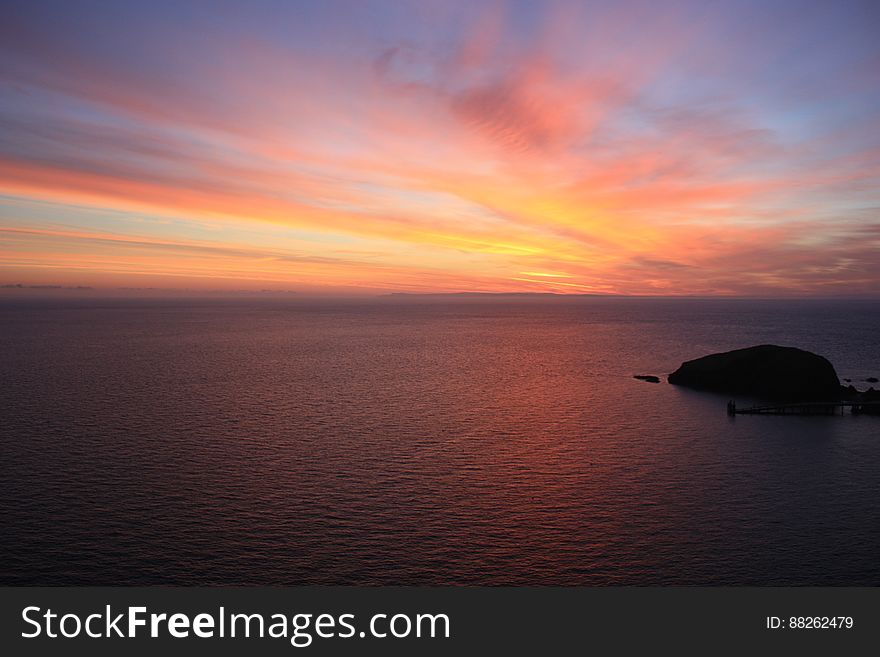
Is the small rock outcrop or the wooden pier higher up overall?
the small rock outcrop

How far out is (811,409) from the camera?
75125 mm

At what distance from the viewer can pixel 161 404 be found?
2822 inches

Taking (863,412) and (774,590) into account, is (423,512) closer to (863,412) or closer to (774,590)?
(774,590)

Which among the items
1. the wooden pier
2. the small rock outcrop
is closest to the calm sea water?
the wooden pier

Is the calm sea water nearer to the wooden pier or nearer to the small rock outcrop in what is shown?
the wooden pier

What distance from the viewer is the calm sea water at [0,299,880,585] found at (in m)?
31.9

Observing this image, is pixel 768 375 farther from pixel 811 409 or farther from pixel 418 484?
pixel 418 484

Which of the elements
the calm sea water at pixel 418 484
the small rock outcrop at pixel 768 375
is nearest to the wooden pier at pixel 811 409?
the calm sea water at pixel 418 484

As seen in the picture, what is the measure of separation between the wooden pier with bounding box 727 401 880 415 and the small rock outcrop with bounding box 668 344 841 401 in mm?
6836

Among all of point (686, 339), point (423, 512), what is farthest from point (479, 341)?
point (423, 512)

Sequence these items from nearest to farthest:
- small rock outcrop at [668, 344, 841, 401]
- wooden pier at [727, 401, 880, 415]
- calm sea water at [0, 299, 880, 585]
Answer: calm sea water at [0, 299, 880, 585] < wooden pier at [727, 401, 880, 415] < small rock outcrop at [668, 344, 841, 401]

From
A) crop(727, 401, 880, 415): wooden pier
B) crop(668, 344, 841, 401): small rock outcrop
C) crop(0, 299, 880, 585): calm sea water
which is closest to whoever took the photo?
crop(0, 299, 880, 585): calm sea water

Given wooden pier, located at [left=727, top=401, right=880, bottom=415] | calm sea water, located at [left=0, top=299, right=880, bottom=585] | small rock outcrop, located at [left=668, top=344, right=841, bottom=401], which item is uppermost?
small rock outcrop, located at [left=668, top=344, right=841, bottom=401]

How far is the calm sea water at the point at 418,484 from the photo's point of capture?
31938 millimetres
